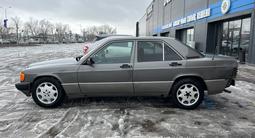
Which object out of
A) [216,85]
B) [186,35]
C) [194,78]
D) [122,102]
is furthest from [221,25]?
[122,102]

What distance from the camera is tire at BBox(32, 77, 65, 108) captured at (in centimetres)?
427

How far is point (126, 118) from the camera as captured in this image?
3.81m

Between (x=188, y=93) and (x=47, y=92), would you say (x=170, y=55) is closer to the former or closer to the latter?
(x=188, y=93)

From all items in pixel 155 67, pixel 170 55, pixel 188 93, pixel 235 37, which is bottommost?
pixel 188 93

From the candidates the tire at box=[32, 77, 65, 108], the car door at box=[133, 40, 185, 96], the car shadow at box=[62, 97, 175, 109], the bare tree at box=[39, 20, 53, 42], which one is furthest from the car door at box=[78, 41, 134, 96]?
the bare tree at box=[39, 20, 53, 42]

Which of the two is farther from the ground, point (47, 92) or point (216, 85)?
point (216, 85)

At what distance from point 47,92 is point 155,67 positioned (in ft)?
8.49

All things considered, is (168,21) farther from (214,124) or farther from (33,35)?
(33,35)

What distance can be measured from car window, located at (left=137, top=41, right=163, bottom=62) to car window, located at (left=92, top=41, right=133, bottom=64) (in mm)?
235

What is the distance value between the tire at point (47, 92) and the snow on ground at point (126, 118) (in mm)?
187

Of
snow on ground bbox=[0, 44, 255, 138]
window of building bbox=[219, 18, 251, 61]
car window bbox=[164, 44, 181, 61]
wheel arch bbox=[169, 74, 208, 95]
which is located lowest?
snow on ground bbox=[0, 44, 255, 138]

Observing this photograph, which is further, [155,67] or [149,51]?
[149,51]

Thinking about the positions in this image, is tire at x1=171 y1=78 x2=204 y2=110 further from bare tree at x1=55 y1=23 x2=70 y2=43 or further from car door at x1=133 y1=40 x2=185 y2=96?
bare tree at x1=55 y1=23 x2=70 y2=43

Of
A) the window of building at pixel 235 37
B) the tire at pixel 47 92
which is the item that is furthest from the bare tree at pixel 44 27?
the tire at pixel 47 92
